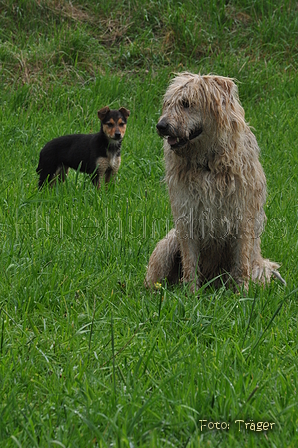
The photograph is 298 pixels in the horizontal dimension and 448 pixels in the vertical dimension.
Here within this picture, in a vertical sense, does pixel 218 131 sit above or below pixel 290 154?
above

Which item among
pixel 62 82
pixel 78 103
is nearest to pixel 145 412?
pixel 78 103

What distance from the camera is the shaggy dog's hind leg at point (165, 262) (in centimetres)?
462

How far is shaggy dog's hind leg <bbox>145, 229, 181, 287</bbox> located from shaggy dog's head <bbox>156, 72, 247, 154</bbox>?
79cm

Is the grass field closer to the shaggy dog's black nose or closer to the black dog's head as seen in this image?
the black dog's head

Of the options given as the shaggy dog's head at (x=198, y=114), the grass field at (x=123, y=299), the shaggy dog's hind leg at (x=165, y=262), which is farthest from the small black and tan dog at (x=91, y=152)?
the shaggy dog's head at (x=198, y=114)

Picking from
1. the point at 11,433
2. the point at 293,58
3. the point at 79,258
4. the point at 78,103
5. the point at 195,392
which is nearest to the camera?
the point at 11,433

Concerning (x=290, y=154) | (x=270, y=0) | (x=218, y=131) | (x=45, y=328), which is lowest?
(x=45, y=328)

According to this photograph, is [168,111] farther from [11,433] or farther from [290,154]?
[290,154]

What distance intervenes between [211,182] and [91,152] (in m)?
3.47

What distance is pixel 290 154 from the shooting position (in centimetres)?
788

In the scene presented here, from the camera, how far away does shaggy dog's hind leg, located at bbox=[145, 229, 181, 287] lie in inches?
182

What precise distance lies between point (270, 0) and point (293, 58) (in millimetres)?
1400

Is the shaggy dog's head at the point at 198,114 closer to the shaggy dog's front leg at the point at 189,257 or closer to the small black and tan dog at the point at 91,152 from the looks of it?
the shaggy dog's front leg at the point at 189,257

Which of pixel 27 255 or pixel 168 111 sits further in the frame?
pixel 27 255
